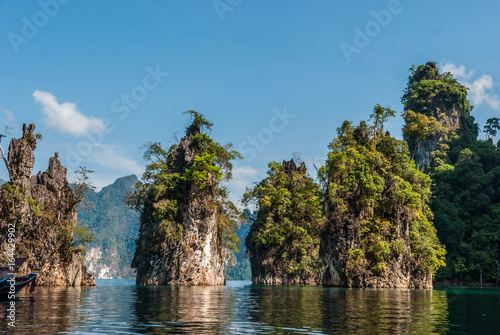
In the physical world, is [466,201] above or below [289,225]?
above

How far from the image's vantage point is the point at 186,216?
55.7m

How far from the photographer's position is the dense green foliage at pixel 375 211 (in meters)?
45.7

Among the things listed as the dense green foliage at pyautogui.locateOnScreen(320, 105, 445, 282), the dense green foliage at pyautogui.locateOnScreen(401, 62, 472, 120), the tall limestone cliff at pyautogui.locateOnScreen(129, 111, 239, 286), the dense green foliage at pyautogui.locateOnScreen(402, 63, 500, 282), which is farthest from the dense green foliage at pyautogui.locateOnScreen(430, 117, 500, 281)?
the tall limestone cliff at pyautogui.locateOnScreen(129, 111, 239, 286)

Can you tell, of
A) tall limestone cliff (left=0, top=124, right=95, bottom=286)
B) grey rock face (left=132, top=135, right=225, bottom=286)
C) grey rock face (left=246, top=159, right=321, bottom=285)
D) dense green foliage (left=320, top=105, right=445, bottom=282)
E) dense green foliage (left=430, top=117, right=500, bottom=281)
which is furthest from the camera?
grey rock face (left=246, top=159, right=321, bottom=285)

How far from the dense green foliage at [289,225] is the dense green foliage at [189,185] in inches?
447

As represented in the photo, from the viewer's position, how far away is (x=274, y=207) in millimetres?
76250

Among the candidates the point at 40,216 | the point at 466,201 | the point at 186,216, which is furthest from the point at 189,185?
the point at 466,201

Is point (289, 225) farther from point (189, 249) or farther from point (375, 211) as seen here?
point (375, 211)

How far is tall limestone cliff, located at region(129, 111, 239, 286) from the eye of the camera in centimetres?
5438

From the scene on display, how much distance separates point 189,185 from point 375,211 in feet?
77.8

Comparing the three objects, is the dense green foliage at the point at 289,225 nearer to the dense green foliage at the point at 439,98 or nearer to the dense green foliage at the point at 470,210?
the dense green foliage at the point at 470,210

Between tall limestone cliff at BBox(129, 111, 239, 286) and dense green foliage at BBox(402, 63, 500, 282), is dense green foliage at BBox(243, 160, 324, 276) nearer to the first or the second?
tall limestone cliff at BBox(129, 111, 239, 286)

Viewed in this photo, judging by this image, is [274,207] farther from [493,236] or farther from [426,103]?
[426,103]

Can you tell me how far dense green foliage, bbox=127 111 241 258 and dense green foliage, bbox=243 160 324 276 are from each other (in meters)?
11.4
